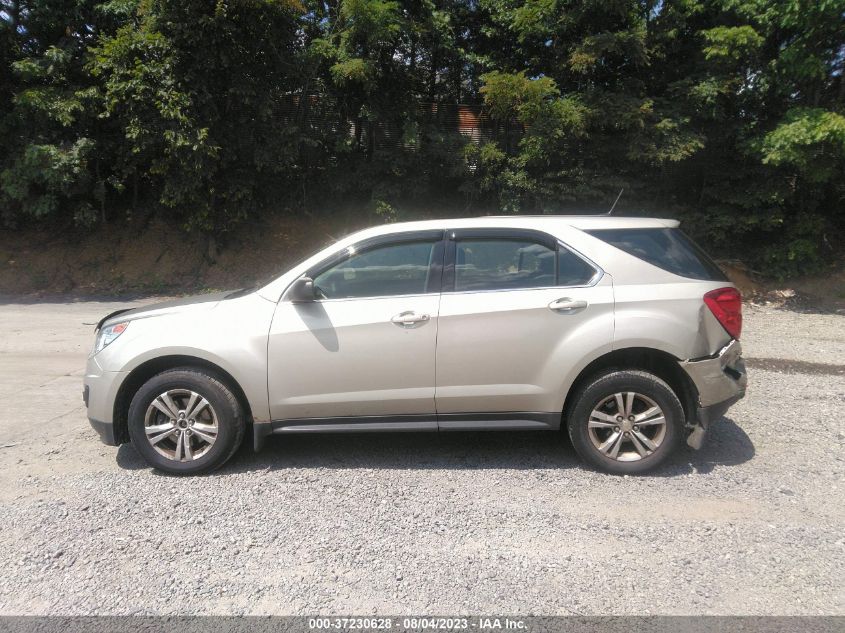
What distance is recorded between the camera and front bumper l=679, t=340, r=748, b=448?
12.8ft

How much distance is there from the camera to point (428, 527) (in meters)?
3.38

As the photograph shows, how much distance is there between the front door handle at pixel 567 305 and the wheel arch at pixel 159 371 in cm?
225

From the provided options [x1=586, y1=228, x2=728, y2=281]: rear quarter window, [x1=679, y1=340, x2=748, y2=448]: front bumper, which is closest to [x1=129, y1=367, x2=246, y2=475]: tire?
[x1=586, y1=228, x2=728, y2=281]: rear quarter window

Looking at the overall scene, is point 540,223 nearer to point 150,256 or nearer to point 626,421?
point 626,421

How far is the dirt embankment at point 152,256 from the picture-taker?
45.0 ft

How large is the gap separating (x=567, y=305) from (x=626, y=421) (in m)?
0.91

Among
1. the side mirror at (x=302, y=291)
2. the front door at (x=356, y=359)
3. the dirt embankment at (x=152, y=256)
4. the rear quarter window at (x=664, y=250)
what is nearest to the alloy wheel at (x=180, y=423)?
the front door at (x=356, y=359)

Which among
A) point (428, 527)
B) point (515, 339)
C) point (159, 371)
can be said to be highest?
point (515, 339)

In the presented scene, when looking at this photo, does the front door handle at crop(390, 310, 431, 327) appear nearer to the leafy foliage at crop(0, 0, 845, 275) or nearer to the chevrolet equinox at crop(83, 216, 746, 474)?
the chevrolet equinox at crop(83, 216, 746, 474)

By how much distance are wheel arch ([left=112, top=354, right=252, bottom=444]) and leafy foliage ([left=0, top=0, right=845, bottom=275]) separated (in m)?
8.89

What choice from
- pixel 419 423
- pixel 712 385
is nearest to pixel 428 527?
pixel 419 423

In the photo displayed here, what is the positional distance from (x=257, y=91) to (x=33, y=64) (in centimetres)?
487

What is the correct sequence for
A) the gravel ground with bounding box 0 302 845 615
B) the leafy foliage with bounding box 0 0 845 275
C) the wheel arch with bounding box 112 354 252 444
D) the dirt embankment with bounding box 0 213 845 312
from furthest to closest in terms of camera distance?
the dirt embankment with bounding box 0 213 845 312
the leafy foliage with bounding box 0 0 845 275
the wheel arch with bounding box 112 354 252 444
the gravel ground with bounding box 0 302 845 615

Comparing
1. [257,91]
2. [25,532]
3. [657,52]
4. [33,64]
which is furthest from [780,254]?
[33,64]
